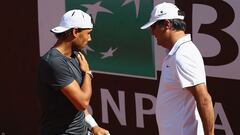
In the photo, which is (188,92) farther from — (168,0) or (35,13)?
(35,13)

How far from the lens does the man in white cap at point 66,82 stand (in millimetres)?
3570

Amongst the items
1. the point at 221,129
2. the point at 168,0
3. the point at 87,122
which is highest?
the point at 168,0

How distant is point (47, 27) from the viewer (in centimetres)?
604

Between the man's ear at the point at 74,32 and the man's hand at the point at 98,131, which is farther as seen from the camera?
the man's hand at the point at 98,131

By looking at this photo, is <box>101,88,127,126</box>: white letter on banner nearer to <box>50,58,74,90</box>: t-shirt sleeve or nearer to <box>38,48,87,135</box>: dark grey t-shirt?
<box>38,48,87,135</box>: dark grey t-shirt

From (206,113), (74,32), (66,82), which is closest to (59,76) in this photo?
(66,82)

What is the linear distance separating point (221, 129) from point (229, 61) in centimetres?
59

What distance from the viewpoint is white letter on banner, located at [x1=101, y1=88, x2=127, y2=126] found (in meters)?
5.66

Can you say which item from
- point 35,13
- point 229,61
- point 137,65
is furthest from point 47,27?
point 229,61

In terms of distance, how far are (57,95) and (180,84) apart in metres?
0.73

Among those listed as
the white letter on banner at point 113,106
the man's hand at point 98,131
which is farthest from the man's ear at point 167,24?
the white letter on banner at point 113,106

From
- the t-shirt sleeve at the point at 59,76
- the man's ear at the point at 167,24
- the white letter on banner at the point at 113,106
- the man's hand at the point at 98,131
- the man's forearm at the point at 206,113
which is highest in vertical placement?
the man's ear at the point at 167,24

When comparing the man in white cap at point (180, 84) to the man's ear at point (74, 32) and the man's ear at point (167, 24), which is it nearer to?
the man's ear at point (167, 24)

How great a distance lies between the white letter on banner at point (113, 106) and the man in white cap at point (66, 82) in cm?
187
